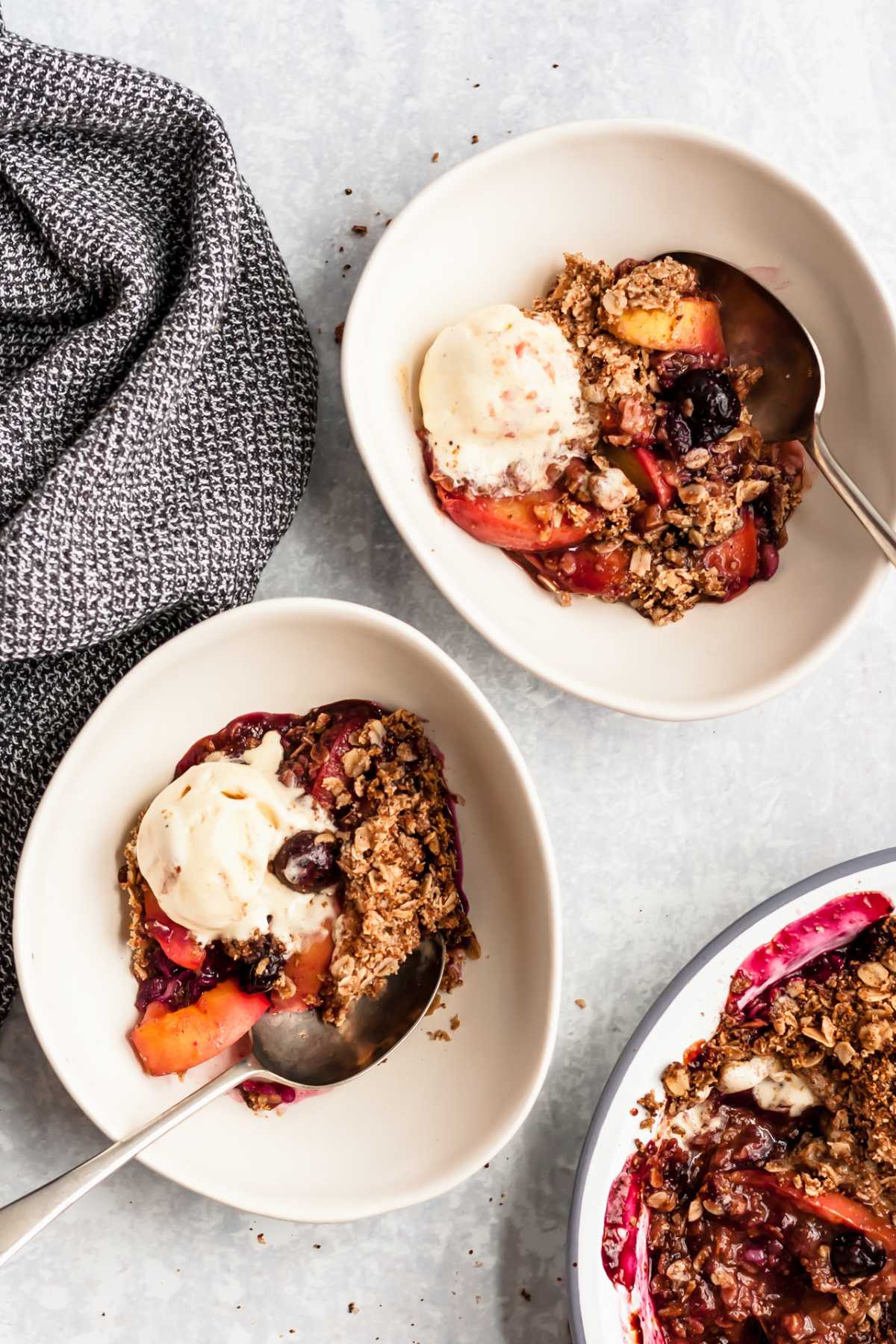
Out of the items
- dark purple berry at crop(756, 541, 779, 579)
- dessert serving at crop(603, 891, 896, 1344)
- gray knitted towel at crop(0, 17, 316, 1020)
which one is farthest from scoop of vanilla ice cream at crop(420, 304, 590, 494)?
dessert serving at crop(603, 891, 896, 1344)

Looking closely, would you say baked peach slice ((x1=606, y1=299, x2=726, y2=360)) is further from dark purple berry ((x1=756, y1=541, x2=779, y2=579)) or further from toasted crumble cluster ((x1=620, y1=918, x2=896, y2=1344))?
toasted crumble cluster ((x1=620, y1=918, x2=896, y2=1344))

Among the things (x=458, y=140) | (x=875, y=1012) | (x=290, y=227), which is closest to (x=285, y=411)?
(x=290, y=227)

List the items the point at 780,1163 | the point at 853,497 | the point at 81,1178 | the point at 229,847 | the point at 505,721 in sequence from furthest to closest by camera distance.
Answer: the point at 505,721
the point at 780,1163
the point at 853,497
the point at 229,847
the point at 81,1178

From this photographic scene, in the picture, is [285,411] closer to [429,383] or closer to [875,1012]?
[429,383]

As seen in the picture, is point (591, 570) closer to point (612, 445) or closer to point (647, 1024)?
point (612, 445)

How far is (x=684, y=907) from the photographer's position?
1964 millimetres

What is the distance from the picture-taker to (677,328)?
178cm

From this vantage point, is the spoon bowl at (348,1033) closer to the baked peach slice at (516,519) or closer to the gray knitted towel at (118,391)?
the gray knitted towel at (118,391)

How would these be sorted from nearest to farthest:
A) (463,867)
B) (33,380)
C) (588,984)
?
(33,380) → (463,867) → (588,984)

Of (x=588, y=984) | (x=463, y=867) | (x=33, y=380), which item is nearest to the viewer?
(x=33, y=380)

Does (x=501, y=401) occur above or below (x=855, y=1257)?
above

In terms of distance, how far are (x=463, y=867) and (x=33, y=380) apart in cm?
107

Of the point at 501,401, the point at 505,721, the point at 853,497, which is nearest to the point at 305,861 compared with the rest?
the point at 505,721

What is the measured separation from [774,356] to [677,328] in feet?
0.58
